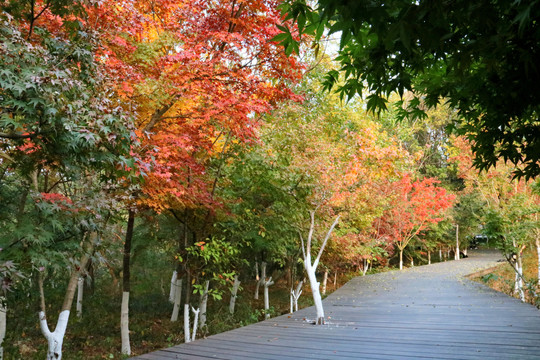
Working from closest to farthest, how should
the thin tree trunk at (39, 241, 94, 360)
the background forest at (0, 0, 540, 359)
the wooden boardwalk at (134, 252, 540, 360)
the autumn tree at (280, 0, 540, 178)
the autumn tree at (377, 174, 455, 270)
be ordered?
the autumn tree at (280, 0, 540, 178) < the background forest at (0, 0, 540, 359) < the wooden boardwalk at (134, 252, 540, 360) < the thin tree trunk at (39, 241, 94, 360) < the autumn tree at (377, 174, 455, 270)

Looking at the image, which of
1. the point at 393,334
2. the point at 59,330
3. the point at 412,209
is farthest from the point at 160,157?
the point at 412,209

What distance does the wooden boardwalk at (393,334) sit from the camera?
12.9 feet

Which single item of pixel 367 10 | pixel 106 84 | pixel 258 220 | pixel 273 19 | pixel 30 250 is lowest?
pixel 30 250

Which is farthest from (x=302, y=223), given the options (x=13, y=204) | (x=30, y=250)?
(x=13, y=204)

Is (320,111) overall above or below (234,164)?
above

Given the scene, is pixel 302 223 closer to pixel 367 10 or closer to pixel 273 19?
pixel 273 19

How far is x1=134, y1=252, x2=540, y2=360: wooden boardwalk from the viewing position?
3.94 meters

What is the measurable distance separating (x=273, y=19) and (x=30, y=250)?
4.36 meters

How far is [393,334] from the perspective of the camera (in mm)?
4824

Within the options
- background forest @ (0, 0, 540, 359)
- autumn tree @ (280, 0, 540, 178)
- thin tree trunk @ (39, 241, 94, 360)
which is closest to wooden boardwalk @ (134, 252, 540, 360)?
background forest @ (0, 0, 540, 359)

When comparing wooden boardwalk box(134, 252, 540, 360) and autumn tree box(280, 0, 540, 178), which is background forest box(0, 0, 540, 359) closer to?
autumn tree box(280, 0, 540, 178)

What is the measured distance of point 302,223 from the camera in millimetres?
6820

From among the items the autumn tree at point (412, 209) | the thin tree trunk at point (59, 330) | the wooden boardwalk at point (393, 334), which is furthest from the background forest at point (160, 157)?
the autumn tree at point (412, 209)

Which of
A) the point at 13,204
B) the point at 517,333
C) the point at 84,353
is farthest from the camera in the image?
the point at 84,353
